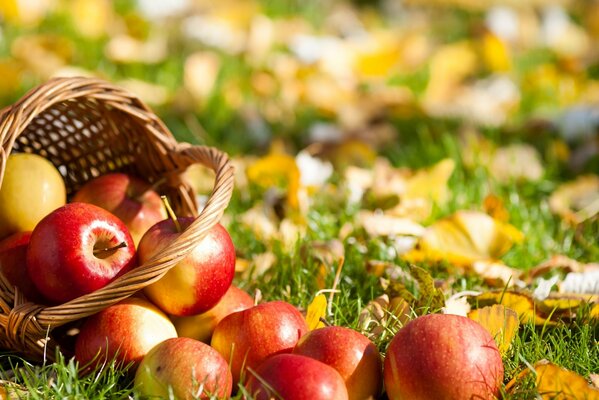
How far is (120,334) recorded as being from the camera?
168 centimetres

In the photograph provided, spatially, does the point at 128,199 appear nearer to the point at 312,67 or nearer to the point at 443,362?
the point at 443,362

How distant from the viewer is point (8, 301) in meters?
1.72

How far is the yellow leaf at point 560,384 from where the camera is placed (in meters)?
1.52

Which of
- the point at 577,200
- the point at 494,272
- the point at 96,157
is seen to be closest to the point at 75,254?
the point at 96,157

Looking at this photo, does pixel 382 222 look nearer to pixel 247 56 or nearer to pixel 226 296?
pixel 226 296

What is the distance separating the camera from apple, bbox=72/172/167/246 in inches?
80.0

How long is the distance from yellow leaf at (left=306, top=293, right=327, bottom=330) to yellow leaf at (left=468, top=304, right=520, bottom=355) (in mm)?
320

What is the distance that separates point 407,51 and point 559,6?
162 centimetres

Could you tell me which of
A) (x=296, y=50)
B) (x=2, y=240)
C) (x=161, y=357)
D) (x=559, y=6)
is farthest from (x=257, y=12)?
(x=161, y=357)

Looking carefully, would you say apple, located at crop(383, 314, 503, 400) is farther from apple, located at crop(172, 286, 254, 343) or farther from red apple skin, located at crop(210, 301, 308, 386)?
apple, located at crop(172, 286, 254, 343)

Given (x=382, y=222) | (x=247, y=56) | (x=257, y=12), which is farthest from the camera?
(x=257, y=12)

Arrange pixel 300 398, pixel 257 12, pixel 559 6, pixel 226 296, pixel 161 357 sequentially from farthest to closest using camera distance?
pixel 559 6
pixel 257 12
pixel 226 296
pixel 161 357
pixel 300 398

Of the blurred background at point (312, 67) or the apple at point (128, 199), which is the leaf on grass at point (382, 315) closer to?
the apple at point (128, 199)

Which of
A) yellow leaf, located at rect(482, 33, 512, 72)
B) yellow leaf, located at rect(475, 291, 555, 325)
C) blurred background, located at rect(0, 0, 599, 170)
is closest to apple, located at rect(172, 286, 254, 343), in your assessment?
yellow leaf, located at rect(475, 291, 555, 325)
